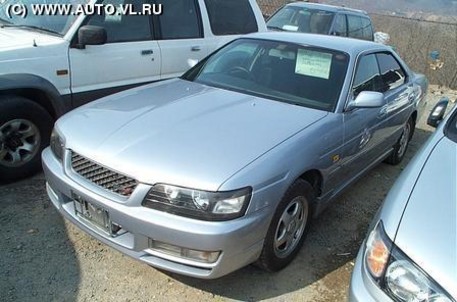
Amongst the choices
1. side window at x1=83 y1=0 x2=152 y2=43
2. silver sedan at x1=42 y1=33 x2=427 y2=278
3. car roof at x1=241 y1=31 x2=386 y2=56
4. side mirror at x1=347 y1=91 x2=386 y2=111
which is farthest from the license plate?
car roof at x1=241 y1=31 x2=386 y2=56

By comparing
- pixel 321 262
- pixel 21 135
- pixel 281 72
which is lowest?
pixel 321 262

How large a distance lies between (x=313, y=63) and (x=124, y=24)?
2023 millimetres

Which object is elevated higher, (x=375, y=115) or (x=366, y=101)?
(x=366, y=101)

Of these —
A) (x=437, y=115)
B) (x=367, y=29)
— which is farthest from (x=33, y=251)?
(x=367, y=29)

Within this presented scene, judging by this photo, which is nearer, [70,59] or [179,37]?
[70,59]

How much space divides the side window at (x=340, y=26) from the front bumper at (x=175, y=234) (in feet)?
26.2

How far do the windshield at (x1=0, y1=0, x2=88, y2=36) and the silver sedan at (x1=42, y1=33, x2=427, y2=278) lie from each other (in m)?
1.17

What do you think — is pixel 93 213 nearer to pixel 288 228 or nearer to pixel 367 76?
pixel 288 228

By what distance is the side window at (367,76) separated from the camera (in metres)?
3.58

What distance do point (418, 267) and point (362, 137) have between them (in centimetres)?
193

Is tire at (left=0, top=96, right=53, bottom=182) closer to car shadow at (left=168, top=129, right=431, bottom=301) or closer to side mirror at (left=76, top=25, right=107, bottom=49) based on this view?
side mirror at (left=76, top=25, right=107, bottom=49)

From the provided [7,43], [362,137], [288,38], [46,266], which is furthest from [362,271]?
[7,43]

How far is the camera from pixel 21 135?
3836mm

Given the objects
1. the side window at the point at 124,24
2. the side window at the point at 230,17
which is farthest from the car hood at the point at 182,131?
the side window at the point at 230,17
